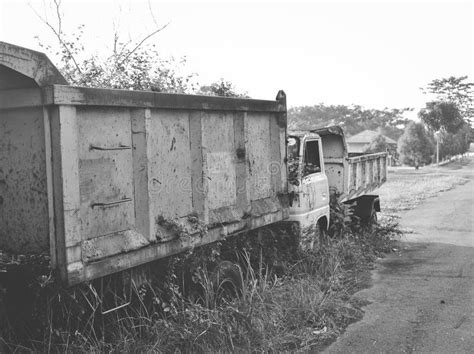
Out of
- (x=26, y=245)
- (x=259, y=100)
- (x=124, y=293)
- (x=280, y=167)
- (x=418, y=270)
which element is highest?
(x=259, y=100)

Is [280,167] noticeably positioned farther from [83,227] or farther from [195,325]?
[83,227]

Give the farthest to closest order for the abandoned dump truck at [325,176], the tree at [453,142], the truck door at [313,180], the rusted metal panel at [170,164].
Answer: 1. the tree at [453,142]
2. the truck door at [313,180]
3. the abandoned dump truck at [325,176]
4. the rusted metal panel at [170,164]

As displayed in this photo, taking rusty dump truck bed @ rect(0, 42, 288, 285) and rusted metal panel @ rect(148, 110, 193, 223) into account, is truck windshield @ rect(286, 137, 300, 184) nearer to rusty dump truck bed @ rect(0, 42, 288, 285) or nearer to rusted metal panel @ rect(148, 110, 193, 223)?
rusty dump truck bed @ rect(0, 42, 288, 285)

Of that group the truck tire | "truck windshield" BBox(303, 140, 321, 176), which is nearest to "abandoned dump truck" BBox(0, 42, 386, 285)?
"truck windshield" BBox(303, 140, 321, 176)

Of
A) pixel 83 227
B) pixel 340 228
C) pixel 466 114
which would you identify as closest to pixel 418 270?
pixel 340 228

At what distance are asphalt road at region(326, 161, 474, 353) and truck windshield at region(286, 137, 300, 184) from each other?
5.53 ft

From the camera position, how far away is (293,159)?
7812 mm

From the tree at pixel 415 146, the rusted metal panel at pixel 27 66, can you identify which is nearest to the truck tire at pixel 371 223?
the rusted metal panel at pixel 27 66

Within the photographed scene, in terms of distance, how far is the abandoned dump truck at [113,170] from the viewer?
393 cm

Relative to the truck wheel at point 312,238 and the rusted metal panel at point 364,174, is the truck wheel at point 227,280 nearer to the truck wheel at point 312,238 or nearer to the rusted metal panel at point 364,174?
the truck wheel at point 312,238

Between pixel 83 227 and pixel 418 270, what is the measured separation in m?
6.00

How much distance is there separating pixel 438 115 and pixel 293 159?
157 ft

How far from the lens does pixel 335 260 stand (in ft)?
25.9

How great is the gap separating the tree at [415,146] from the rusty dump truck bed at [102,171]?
40490 millimetres
